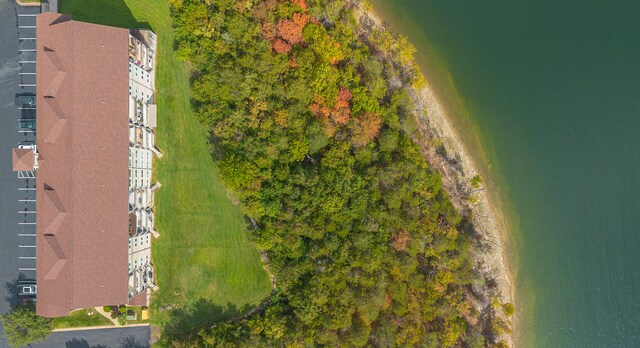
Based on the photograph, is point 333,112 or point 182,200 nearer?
point 333,112

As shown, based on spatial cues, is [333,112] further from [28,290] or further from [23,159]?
[28,290]

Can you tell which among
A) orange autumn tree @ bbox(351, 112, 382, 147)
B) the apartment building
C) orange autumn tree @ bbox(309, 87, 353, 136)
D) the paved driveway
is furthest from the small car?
orange autumn tree @ bbox(351, 112, 382, 147)

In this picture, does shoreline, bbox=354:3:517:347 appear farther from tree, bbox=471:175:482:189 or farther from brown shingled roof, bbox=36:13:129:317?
brown shingled roof, bbox=36:13:129:317

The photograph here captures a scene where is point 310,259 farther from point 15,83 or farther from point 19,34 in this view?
point 19,34

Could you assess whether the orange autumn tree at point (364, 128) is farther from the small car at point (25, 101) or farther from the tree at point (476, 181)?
the small car at point (25, 101)

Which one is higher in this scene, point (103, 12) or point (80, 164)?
point (103, 12)

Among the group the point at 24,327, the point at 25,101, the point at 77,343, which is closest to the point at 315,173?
the point at 77,343

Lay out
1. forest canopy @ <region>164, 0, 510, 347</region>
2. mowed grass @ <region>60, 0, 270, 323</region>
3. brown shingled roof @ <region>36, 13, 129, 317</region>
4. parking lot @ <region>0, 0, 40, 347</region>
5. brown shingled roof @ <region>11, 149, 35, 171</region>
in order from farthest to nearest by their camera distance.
→ mowed grass @ <region>60, 0, 270, 323</region> → parking lot @ <region>0, 0, 40, 347</region> → forest canopy @ <region>164, 0, 510, 347</region> → brown shingled roof @ <region>11, 149, 35, 171</region> → brown shingled roof @ <region>36, 13, 129, 317</region>
